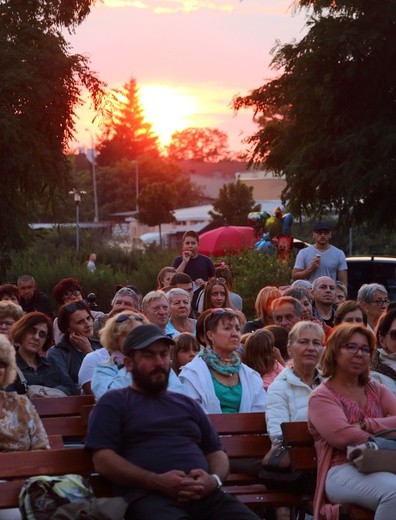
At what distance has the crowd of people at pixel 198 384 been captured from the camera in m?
7.52

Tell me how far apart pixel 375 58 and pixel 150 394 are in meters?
20.1

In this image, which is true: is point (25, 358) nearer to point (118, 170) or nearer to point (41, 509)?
point (41, 509)

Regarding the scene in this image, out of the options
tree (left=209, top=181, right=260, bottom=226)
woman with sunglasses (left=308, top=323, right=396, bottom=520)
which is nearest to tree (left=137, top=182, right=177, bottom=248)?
tree (left=209, top=181, right=260, bottom=226)

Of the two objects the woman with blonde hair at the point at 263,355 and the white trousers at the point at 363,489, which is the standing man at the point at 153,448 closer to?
the white trousers at the point at 363,489

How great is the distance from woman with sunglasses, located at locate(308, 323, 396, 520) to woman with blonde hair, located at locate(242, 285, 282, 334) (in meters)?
4.70

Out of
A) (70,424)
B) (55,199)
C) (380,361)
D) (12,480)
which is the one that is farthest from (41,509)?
(55,199)

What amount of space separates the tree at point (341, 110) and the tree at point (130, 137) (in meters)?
121

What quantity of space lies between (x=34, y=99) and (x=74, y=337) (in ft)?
35.3

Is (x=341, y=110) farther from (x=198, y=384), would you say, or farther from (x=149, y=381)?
(x=149, y=381)

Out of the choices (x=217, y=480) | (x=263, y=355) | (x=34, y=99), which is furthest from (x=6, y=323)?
(x=34, y=99)

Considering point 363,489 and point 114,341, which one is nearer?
point 363,489

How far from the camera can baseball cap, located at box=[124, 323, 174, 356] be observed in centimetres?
755

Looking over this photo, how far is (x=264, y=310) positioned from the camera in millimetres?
13539

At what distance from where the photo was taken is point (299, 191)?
2773 cm
